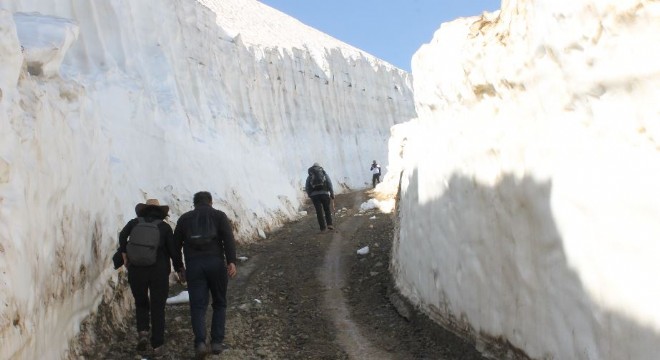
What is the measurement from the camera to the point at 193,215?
261 inches

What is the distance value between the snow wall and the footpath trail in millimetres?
1103

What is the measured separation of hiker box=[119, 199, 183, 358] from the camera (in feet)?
20.9

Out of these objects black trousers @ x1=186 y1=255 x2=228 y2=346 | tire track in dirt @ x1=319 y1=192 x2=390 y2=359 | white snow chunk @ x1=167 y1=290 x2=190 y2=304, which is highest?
black trousers @ x1=186 y1=255 x2=228 y2=346

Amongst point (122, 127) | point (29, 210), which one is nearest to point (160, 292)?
point (29, 210)

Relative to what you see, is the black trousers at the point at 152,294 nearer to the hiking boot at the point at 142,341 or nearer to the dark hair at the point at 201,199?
the hiking boot at the point at 142,341

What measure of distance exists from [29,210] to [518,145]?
409 centimetres

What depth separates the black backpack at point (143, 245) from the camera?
20.7 ft

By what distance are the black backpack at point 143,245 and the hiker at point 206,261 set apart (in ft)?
0.80

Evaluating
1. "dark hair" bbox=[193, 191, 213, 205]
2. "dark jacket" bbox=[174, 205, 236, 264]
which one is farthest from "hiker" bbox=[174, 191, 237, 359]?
"dark hair" bbox=[193, 191, 213, 205]

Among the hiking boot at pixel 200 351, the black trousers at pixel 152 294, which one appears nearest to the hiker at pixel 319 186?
the black trousers at pixel 152 294

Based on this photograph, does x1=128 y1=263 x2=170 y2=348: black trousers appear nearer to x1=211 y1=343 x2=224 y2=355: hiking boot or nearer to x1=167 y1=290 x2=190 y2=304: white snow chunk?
x1=211 y1=343 x2=224 y2=355: hiking boot

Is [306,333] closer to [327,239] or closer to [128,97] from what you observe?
[327,239]

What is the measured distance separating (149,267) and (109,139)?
387 cm

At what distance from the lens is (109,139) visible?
9.62m
